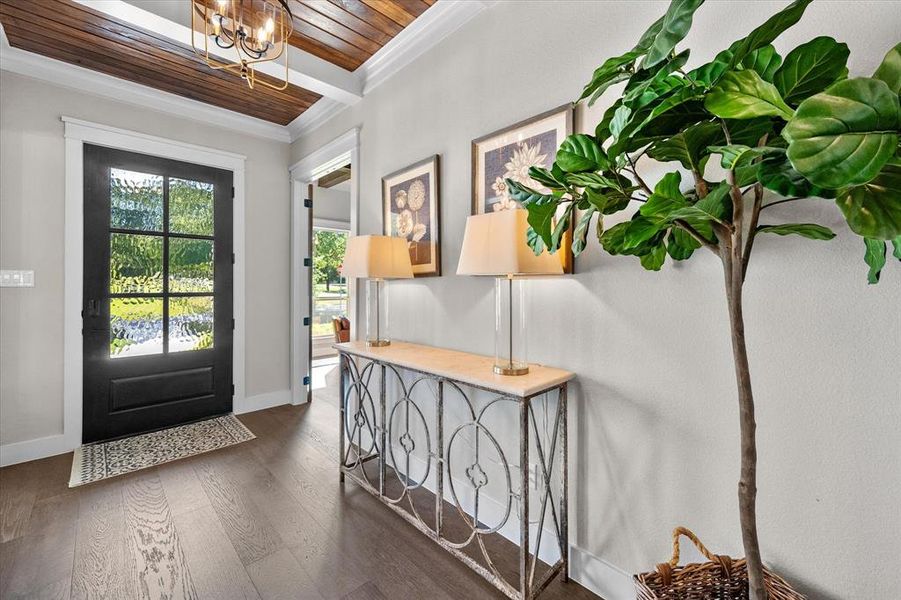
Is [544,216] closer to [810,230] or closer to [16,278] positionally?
[810,230]

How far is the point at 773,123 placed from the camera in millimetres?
779

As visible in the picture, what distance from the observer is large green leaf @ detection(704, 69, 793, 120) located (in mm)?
620

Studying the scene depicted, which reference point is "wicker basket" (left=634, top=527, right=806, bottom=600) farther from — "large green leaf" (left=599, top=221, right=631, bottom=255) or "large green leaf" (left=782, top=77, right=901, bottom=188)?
"large green leaf" (left=782, top=77, right=901, bottom=188)

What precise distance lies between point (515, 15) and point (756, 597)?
2217 mm

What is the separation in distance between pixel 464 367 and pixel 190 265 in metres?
2.82

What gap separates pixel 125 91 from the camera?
2.94 metres

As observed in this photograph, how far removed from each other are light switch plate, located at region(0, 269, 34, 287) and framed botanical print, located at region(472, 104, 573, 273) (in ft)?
10.1

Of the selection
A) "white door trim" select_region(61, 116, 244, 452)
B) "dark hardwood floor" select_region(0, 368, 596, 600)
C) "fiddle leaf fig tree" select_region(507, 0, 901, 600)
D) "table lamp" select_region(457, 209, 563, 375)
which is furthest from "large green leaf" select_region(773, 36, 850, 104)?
"white door trim" select_region(61, 116, 244, 452)

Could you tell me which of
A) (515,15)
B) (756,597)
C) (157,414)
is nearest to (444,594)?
(756,597)

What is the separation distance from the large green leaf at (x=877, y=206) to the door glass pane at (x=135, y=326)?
12.8ft

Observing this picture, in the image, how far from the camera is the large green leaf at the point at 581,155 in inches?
35.9

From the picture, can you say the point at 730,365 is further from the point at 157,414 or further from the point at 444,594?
the point at 157,414

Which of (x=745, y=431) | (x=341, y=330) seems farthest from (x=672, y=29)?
(x=341, y=330)

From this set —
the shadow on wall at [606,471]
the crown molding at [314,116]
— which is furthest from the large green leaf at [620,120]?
the crown molding at [314,116]
